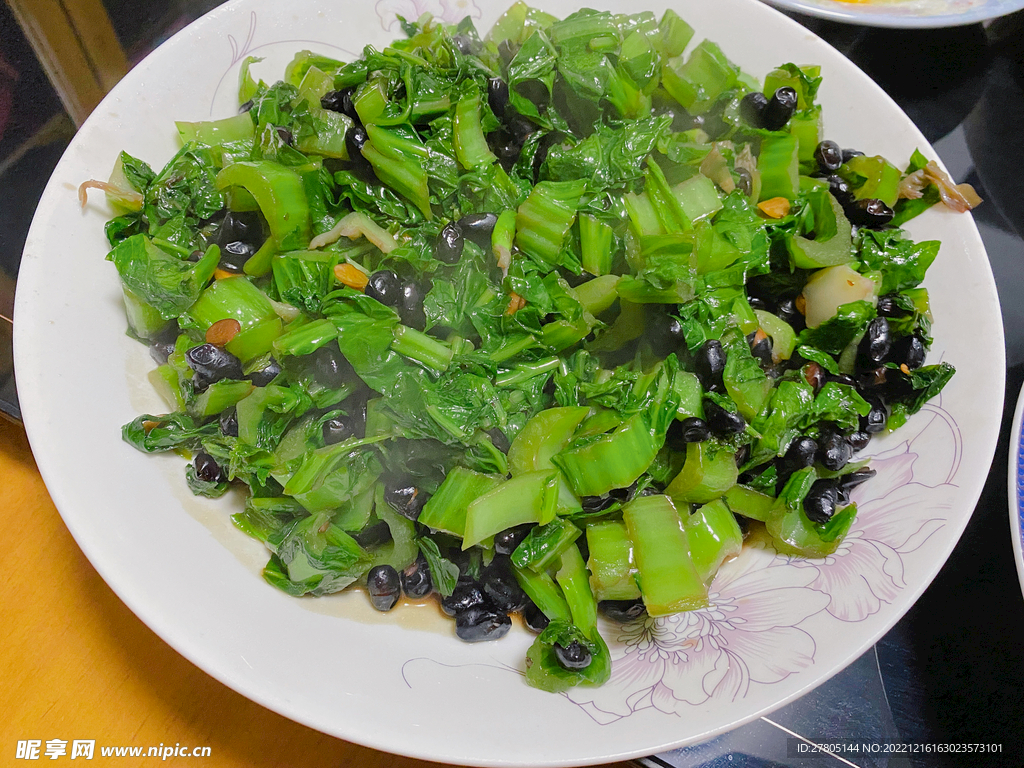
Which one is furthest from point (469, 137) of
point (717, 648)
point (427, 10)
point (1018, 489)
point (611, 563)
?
point (1018, 489)

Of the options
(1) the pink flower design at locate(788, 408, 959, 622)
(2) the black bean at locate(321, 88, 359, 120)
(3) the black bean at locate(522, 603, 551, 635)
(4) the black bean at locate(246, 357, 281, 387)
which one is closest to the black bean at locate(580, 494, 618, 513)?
(3) the black bean at locate(522, 603, 551, 635)

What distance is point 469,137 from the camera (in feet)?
7.32

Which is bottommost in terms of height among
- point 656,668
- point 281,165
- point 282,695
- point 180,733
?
point 180,733

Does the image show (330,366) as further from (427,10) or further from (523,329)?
(427,10)

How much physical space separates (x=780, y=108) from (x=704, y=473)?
139cm

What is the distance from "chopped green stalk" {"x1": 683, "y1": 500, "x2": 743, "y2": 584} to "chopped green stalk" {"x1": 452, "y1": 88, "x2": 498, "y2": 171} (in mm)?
1347

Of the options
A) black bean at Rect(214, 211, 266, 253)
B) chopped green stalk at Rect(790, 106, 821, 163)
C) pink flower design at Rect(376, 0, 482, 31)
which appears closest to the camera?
black bean at Rect(214, 211, 266, 253)

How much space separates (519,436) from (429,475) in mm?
310

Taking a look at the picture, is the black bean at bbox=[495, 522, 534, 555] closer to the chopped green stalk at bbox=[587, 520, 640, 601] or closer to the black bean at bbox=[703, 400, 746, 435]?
the chopped green stalk at bbox=[587, 520, 640, 601]

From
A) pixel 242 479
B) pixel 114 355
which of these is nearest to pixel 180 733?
pixel 242 479

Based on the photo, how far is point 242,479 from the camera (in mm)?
2064

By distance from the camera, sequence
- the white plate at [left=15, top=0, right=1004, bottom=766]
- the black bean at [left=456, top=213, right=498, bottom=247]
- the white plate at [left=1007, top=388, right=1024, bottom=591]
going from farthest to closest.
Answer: the black bean at [left=456, top=213, right=498, bottom=247] → the white plate at [left=1007, top=388, right=1024, bottom=591] → the white plate at [left=15, top=0, right=1004, bottom=766]

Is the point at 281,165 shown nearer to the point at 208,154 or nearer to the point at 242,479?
the point at 208,154

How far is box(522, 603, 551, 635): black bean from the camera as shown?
202cm
